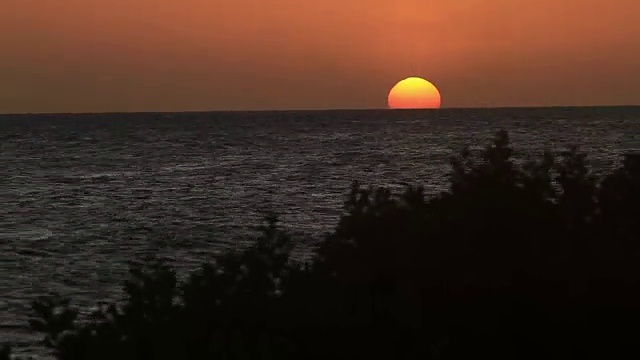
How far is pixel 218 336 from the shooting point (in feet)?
34.2

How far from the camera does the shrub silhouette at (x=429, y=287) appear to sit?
11023 mm

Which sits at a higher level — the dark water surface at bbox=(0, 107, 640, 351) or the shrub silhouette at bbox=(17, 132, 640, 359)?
the shrub silhouette at bbox=(17, 132, 640, 359)

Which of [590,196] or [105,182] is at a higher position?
[590,196]

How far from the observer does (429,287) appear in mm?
12211

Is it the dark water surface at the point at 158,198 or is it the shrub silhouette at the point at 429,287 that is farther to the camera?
the dark water surface at the point at 158,198

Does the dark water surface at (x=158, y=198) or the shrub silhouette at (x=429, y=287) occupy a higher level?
the shrub silhouette at (x=429, y=287)

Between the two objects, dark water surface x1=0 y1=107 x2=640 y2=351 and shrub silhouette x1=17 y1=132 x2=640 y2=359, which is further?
dark water surface x1=0 y1=107 x2=640 y2=351

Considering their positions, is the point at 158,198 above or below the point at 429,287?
below

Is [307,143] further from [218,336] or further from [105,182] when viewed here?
[218,336]

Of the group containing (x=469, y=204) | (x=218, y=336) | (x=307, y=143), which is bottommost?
(x=307, y=143)

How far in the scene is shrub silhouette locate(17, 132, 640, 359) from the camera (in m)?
11.0

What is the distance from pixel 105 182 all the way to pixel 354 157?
2925cm

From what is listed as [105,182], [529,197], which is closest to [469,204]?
[529,197]

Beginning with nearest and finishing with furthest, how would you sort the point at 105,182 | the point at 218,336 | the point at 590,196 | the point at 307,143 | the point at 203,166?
the point at 218,336, the point at 590,196, the point at 105,182, the point at 203,166, the point at 307,143
